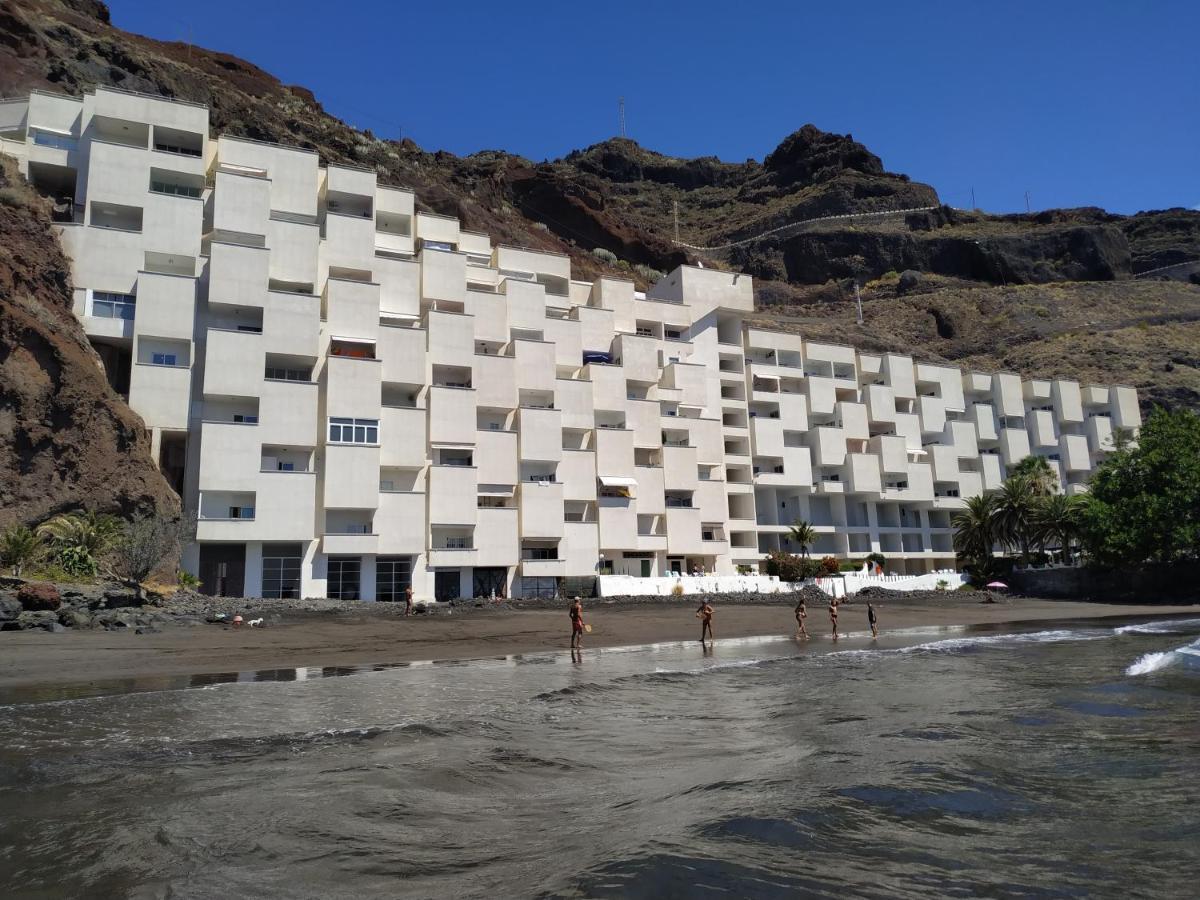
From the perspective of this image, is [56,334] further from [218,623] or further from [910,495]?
[910,495]

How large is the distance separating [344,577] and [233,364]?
522 inches

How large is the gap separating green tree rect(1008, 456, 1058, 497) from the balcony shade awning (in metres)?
32.9

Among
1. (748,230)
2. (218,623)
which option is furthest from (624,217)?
(218,623)

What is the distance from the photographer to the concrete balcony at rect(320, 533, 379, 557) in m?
41.8

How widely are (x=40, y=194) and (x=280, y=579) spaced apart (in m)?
26.3

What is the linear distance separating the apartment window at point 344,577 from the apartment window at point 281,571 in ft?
6.27

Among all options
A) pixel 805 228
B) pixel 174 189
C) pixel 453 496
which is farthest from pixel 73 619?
pixel 805 228

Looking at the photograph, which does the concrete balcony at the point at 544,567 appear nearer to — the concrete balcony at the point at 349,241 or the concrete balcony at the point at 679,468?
the concrete balcony at the point at 679,468

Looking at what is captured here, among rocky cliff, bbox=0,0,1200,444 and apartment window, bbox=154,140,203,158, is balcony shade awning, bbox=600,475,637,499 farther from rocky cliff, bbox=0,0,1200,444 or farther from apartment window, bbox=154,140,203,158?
rocky cliff, bbox=0,0,1200,444

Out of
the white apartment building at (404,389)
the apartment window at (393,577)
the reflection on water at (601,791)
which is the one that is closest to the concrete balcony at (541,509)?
the white apartment building at (404,389)

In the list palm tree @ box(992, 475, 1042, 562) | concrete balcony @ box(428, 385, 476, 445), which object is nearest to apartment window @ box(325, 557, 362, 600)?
concrete balcony @ box(428, 385, 476, 445)

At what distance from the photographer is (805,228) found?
127 meters

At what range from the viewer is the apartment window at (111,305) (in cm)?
4044

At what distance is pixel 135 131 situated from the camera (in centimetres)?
4578
